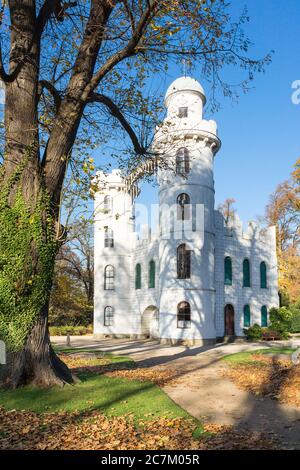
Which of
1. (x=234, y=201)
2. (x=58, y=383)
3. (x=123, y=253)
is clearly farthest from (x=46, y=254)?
(x=234, y=201)

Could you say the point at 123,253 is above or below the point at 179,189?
below

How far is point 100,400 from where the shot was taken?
8.77 m

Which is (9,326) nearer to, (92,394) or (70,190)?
(92,394)

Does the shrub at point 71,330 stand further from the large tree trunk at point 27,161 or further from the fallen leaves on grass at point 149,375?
the large tree trunk at point 27,161

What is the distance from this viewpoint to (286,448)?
5.83m

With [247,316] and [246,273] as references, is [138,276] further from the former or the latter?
[247,316]

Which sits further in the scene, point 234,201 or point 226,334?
point 234,201

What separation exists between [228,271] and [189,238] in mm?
4532

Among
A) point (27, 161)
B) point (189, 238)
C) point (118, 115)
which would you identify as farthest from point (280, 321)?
point (27, 161)

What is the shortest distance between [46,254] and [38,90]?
396 centimetres

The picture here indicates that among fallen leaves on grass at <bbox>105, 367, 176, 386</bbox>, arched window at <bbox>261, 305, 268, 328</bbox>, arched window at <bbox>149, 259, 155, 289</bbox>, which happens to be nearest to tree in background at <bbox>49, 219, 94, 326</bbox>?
arched window at <bbox>149, 259, 155, 289</bbox>

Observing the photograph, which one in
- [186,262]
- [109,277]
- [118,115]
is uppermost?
[118,115]

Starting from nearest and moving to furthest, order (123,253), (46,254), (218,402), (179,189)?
(218,402) < (46,254) < (179,189) < (123,253)

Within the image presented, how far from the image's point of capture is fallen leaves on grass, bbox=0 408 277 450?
600 centimetres
